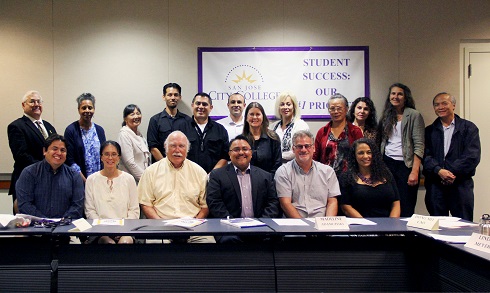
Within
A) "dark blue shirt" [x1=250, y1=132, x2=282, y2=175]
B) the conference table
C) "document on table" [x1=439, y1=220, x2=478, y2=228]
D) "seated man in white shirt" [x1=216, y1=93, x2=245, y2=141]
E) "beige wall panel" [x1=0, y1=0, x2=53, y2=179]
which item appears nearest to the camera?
the conference table

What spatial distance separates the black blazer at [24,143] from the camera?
157 inches

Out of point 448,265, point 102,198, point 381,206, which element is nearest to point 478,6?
point 381,206

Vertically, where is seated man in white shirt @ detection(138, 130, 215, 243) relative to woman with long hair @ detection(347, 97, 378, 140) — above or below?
below

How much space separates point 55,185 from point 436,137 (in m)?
3.27

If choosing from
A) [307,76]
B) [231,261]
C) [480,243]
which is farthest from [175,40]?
[480,243]

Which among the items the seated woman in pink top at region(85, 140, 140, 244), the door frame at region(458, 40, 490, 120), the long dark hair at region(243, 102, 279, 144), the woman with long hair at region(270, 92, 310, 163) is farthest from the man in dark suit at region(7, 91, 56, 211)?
the door frame at region(458, 40, 490, 120)

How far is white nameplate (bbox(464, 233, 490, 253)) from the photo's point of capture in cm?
207

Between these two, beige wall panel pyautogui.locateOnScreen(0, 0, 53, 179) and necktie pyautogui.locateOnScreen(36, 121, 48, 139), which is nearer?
necktie pyautogui.locateOnScreen(36, 121, 48, 139)

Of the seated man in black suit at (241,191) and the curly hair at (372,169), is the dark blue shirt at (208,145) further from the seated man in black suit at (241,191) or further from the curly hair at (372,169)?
the curly hair at (372,169)

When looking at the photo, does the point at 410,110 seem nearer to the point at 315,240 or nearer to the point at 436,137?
the point at 436,137

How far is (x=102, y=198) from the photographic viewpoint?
3443 mm

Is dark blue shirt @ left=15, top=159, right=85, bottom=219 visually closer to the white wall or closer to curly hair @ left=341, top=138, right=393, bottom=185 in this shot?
the white wall

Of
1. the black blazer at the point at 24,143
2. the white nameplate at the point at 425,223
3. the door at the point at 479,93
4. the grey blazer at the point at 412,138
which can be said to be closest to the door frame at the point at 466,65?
the door at the point at 479,93

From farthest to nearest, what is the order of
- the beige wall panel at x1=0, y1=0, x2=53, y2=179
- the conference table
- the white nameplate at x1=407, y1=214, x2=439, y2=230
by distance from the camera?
the beige wall panel at x1=0, y1=0, x2=53, y2=179 < the white nameplate at x1=407, y1=214, x2=439, y2=230 < the conference table
